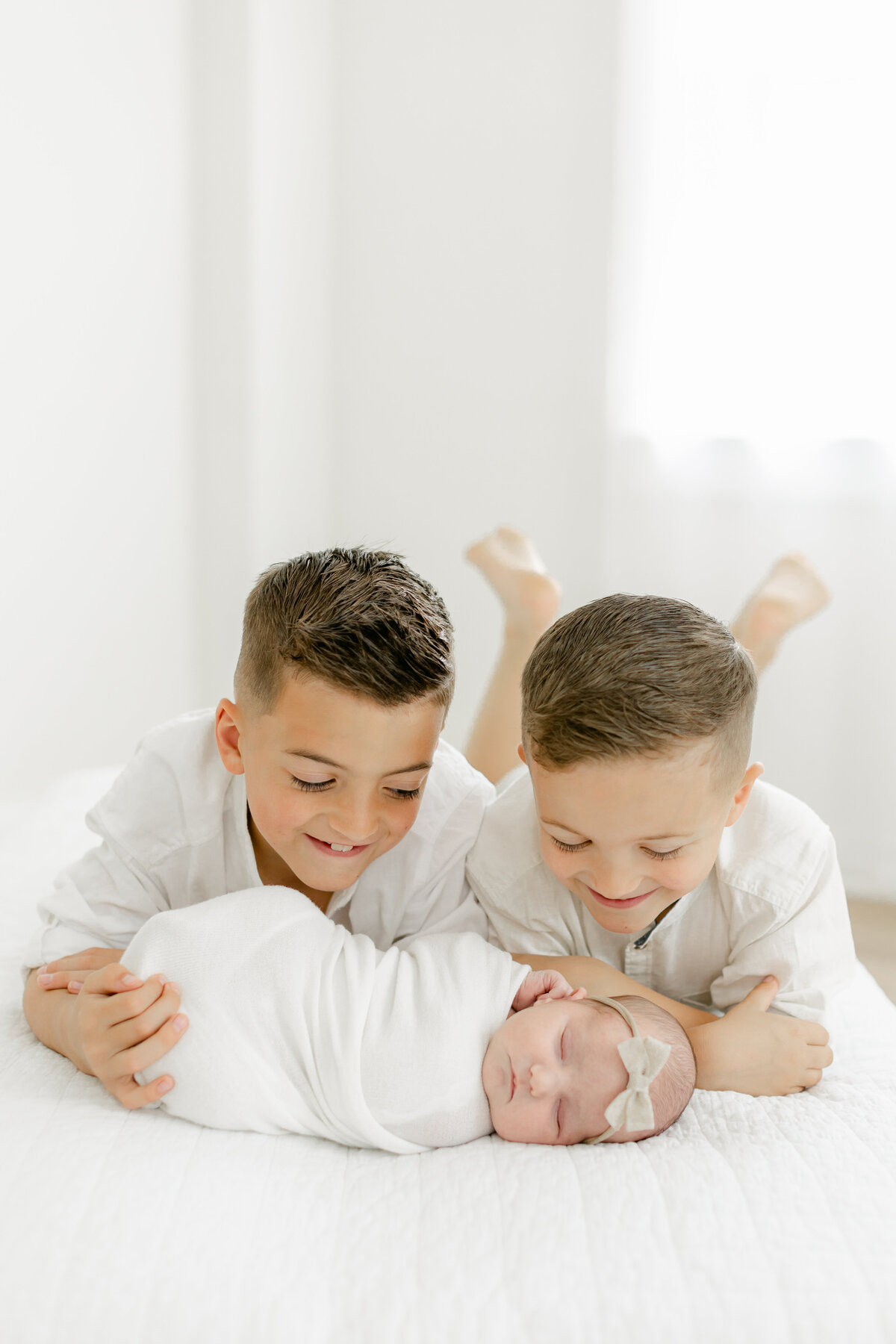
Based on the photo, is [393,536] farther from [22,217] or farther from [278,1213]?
[278,1213]

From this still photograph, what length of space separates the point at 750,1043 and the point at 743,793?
24 cm

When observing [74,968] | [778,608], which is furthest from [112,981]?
[778,608]

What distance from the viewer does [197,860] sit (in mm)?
1238

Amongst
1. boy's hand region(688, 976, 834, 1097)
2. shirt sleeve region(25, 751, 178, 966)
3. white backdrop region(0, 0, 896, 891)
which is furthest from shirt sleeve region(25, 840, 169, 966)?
white backdrop region(0, 0, 896, 891)

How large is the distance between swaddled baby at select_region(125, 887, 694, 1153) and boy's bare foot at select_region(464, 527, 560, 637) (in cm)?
71

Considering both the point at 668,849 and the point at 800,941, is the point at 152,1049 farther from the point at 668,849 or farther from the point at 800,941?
the point at 800,941

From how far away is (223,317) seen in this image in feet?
8.07

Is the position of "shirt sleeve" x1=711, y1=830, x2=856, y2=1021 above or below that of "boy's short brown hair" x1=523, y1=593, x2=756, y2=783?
below

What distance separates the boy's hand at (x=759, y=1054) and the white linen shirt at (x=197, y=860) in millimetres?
279

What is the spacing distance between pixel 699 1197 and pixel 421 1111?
0.79 feet

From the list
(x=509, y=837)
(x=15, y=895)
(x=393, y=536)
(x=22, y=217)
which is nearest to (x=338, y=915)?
(x=509, y=837)

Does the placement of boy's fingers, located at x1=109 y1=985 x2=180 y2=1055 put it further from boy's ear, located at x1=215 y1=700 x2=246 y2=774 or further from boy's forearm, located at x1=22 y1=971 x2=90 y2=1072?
boy's ear, located at x1=215 y1=700 x2=246 y2=774

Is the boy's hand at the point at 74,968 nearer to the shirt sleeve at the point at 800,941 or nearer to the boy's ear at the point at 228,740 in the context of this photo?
the boy's ear at the point at 228,740

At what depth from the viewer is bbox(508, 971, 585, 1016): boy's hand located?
3.48ft
